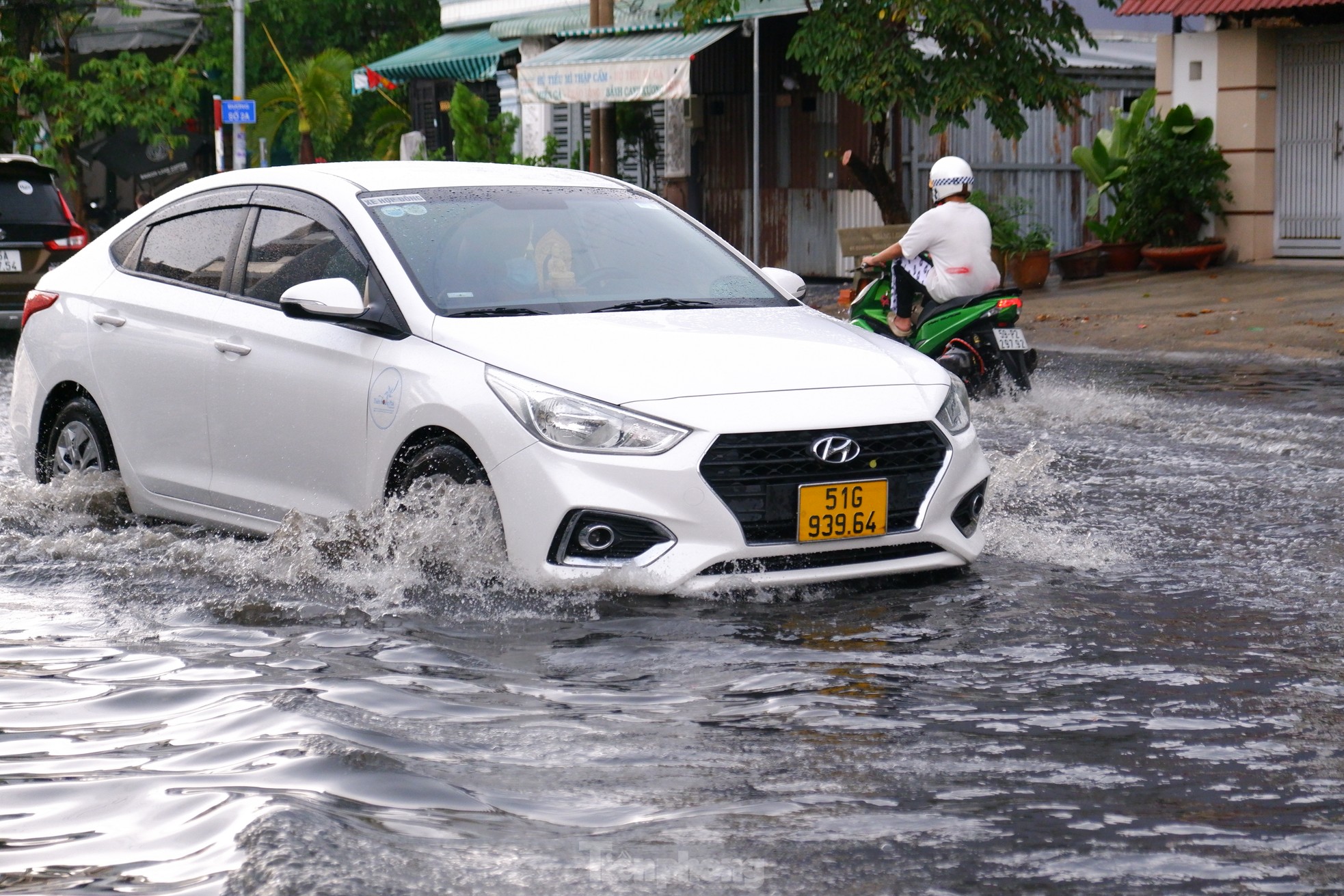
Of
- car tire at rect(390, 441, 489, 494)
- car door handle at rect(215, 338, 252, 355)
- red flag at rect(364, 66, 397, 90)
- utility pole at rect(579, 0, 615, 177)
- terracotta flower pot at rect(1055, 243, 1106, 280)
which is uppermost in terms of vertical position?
red flag at rect(364, 66, 397, 90)

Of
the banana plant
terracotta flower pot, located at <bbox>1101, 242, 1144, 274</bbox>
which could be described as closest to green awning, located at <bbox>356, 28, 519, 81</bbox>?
the banana plant

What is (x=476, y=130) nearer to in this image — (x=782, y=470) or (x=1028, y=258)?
(x=1028, y=258)

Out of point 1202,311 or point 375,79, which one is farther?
point 375,79

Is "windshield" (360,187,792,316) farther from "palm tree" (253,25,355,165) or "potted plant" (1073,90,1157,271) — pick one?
"palm tree" (253,25,355,165)

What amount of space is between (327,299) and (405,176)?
99 cm

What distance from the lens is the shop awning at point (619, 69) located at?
22.5 m

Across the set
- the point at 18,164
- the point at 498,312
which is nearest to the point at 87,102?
the point at 18,164

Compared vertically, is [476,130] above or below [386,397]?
above

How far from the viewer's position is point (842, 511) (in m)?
5.57

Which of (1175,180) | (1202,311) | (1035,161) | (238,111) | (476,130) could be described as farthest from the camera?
(476,130)

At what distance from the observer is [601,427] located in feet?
17.9

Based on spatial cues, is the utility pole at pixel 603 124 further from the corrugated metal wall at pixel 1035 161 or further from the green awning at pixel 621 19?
the corrugated metal wall at pixel 1035 161

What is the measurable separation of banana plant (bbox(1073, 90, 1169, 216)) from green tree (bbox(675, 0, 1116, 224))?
123cm

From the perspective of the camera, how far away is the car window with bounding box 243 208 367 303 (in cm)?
653
